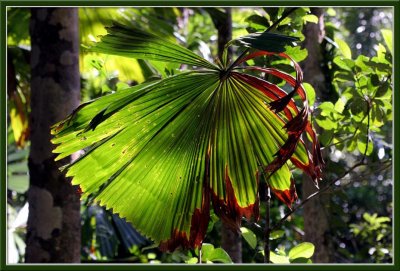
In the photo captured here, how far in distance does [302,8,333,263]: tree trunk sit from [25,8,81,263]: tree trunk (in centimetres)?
70

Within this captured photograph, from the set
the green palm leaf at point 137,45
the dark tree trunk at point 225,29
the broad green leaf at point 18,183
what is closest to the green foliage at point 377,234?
the dark tree trunk at point 225,29

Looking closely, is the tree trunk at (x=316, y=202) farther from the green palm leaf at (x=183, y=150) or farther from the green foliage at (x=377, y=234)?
the green palm leaf at (x=183, y=150)

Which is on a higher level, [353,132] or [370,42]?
[370,42]

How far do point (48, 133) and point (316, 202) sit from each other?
2.68 ft

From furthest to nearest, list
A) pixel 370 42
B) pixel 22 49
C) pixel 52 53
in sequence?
pixel 370 42
pixel 22 49
pixel 52 53

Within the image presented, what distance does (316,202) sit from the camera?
1845 millimetres

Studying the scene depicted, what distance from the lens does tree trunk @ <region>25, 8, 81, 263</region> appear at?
1.55 meters

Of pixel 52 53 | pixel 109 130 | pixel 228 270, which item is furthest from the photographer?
pixel 52 53

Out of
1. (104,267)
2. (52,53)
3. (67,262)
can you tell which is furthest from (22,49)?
(104,267)

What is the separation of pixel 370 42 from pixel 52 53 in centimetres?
400

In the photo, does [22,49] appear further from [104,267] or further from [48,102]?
[104,267]

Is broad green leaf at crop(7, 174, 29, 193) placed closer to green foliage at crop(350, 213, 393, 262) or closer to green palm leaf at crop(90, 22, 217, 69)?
green foliage at crop(350, 213, 393, 262)

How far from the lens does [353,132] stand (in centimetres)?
147

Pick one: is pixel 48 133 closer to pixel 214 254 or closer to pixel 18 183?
pixel 214 254
